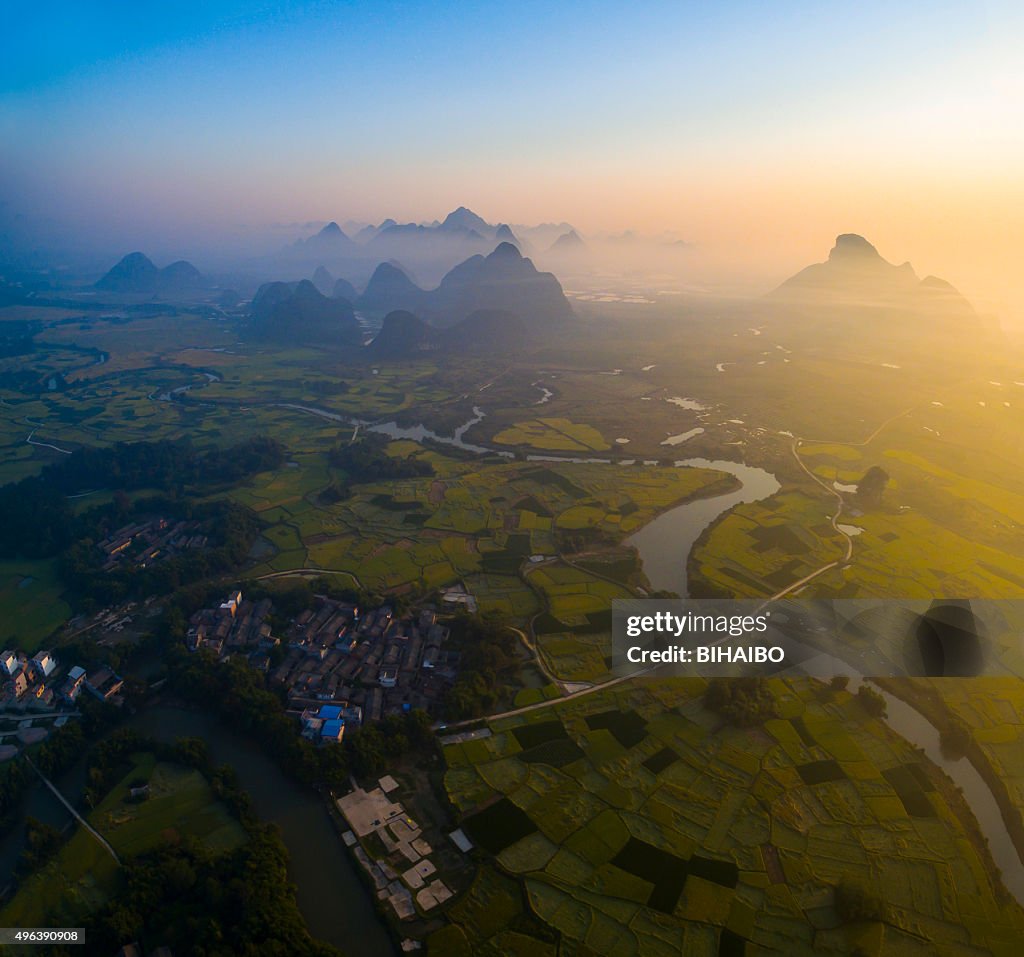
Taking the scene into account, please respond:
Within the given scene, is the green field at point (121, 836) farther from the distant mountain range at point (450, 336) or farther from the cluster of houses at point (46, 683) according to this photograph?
the distant mountain range at point (450, 336)

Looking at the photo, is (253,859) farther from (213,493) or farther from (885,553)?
(885,553)

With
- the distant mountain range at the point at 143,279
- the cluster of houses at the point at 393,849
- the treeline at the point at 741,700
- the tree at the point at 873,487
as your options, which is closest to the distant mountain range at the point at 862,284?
the tree at the point at 873,487

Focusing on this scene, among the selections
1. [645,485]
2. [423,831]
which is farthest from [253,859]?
[645,485]

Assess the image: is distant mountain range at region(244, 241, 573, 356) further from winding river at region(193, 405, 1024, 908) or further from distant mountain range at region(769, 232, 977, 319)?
distant mountain range at region(769, 232, 977, 319)

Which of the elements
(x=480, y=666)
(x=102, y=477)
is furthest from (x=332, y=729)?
(x=102, y=477)

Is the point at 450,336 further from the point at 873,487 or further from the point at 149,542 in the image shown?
the point at 873,487

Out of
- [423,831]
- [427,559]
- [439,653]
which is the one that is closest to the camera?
[423,831]
